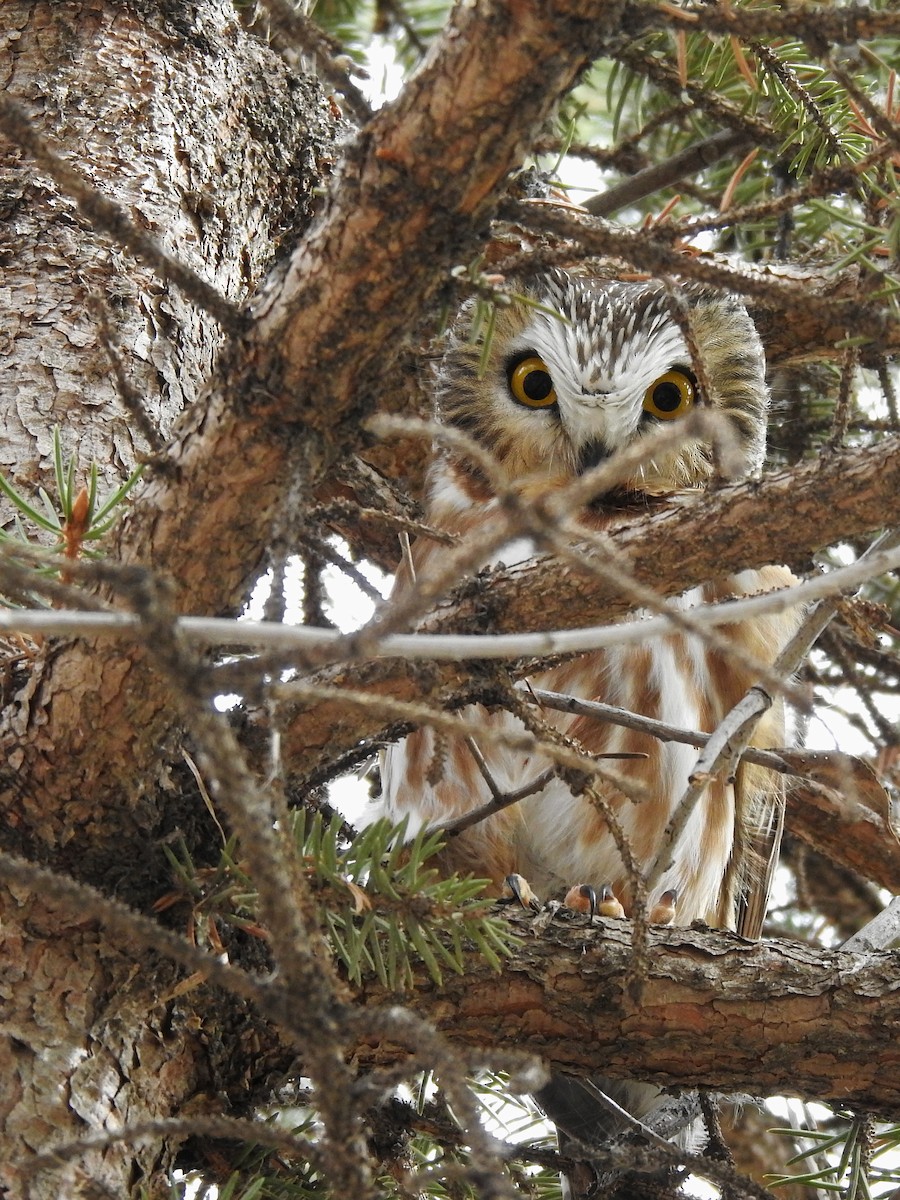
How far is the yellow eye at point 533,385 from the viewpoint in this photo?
268 cm

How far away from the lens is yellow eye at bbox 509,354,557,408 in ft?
8.80

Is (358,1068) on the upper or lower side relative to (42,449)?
lower

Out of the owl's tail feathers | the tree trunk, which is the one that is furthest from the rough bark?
the owl's tail feathers

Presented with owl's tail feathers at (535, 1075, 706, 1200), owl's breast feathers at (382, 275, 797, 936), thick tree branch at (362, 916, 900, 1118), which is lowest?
owl's tail feathers at (535, 1075, 706, 1200)

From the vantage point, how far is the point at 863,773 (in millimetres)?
1902

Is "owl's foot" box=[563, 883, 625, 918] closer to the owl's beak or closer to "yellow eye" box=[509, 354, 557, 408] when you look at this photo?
the owl's beak

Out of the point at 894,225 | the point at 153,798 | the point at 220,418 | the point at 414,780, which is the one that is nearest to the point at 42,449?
the point at 153,798

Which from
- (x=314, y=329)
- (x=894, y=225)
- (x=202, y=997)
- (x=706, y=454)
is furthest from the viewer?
(x=706, y=454)

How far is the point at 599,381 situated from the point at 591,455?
15cm

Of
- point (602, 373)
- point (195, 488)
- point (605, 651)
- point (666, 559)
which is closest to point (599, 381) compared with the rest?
point (602, 373)

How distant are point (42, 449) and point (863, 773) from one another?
4.27 feet

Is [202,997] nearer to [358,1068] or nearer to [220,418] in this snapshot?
[358,1068]

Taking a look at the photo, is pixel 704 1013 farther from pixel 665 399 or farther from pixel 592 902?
pixel 665 399

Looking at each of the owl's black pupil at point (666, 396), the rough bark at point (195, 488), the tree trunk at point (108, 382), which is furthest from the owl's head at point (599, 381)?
the rough bark at point (195, 488)
